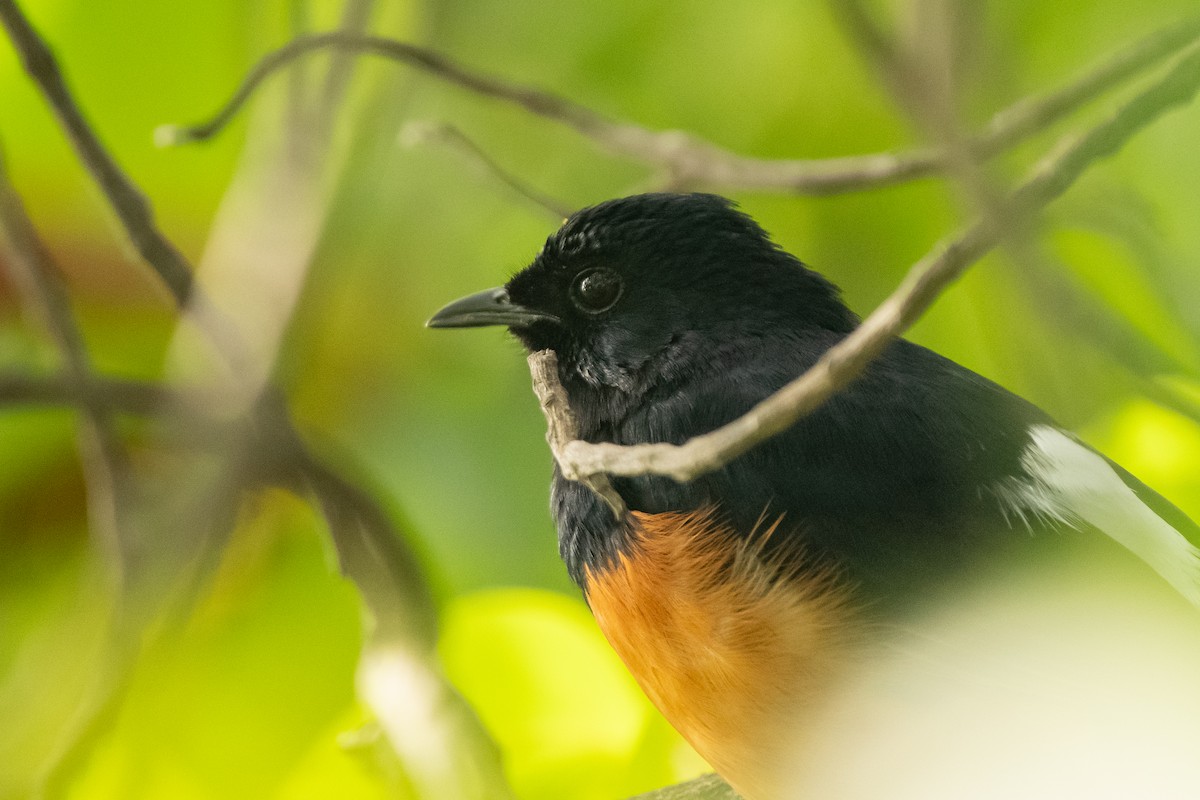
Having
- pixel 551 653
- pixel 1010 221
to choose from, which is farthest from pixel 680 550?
pixel 1010 221

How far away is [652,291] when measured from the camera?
8.33 feet

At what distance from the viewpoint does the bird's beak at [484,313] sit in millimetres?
2598

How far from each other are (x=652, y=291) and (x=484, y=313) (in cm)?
35

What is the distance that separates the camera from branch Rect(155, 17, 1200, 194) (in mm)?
2143

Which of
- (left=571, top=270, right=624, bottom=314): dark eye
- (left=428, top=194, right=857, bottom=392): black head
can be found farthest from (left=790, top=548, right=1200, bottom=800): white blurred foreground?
(left=571, top=270, right=624, bottom=314): dark eye

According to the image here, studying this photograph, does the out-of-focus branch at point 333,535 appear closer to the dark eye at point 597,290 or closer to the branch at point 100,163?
the branch at point 100,163

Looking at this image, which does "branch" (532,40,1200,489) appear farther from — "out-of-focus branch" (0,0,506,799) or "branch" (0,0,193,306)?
"branch" (0,0,193,306)

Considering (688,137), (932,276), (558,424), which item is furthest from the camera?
A: (688,137)

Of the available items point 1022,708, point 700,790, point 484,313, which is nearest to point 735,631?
point 1022,708

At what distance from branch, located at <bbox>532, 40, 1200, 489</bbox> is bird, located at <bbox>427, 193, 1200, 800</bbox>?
0.77 m

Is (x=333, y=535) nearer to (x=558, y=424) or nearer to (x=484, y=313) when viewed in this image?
(x=484, y=313)

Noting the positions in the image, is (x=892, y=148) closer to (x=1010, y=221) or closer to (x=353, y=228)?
(x=353, y=228)

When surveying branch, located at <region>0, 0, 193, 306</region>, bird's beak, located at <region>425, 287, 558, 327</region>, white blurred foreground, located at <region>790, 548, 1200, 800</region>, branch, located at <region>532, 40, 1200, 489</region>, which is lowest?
white blurred foreground, located at <region>790, 548, 1200, 800</region>

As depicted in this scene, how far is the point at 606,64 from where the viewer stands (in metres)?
3.23
